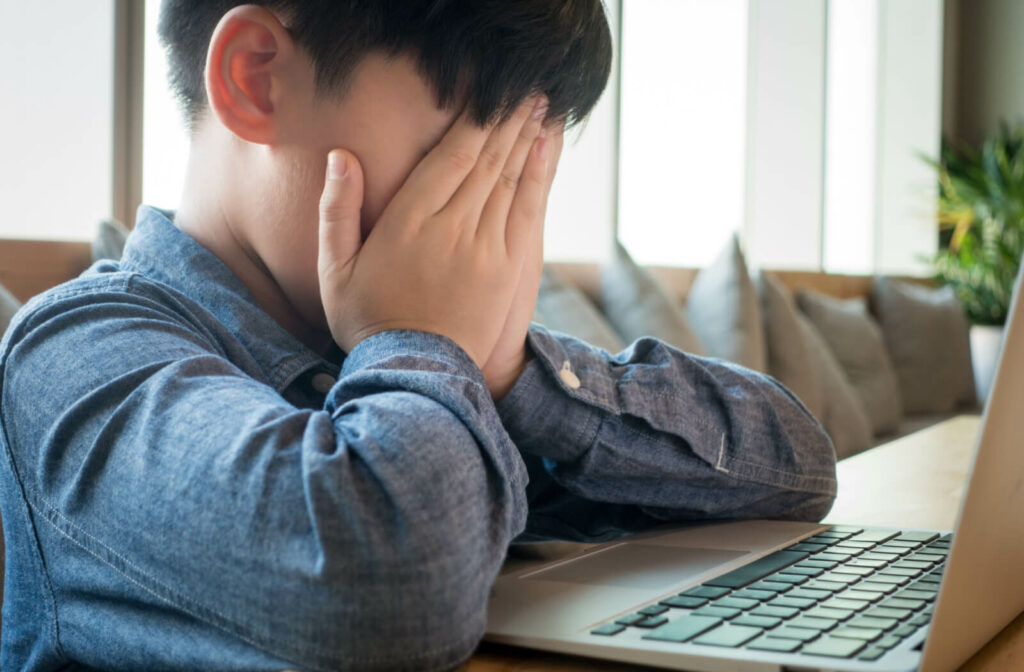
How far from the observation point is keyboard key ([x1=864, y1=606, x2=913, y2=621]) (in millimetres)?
503

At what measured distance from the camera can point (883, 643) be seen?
0.46 metres

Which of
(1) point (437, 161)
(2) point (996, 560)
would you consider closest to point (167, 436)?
(1) point (437, 161)

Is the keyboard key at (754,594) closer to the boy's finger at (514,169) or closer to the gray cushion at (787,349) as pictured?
the boy's finger at (514,169)

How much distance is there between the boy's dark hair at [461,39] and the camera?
69cm

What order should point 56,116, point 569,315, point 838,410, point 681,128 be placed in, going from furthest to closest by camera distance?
point 681,128 → point 838,410 → point 569,315 → point 56,116

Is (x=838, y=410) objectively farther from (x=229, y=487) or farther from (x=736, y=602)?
(x=229, y=487)

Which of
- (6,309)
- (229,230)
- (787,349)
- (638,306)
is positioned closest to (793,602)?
(229,230)

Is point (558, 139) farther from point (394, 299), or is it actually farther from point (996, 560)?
point (996, 560)

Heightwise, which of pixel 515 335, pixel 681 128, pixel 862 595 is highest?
pixel 681 128

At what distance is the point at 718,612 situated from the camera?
51 cm

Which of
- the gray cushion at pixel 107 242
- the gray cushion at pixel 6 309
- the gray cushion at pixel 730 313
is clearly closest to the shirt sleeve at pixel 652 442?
the gray cushion at pixel 6 309

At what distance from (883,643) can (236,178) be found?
0.55 meters

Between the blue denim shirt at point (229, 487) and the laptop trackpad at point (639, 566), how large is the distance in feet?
0.21

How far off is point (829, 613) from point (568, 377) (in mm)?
321
